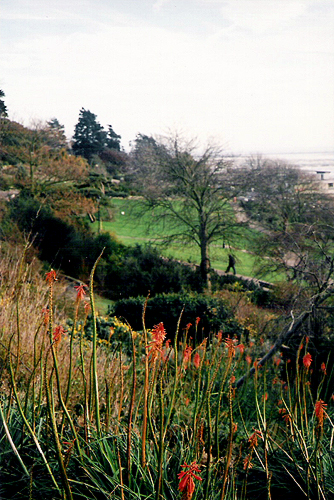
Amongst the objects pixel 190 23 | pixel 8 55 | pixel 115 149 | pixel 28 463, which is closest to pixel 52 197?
pixel 115 149

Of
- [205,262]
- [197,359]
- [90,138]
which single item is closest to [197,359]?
[197,359]

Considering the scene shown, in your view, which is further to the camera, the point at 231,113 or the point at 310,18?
the point at 231,113

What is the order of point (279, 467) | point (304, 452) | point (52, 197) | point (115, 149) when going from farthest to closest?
1. point (52, 197)
2. point (115, 149)
3. point (279, 467)
4. point (304, 452)

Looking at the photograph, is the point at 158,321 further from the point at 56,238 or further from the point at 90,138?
the point at 90,138

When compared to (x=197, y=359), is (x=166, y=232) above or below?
below

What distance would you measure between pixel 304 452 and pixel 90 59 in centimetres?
316

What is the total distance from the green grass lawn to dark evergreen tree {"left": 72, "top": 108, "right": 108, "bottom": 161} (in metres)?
2.39

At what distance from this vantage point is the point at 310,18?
10.3ft

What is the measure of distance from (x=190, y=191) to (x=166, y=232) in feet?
3.58

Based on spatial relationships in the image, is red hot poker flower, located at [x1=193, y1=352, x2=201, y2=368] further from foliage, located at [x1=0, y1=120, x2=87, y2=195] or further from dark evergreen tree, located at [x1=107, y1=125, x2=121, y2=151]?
foliage, located at [x1=0, y1=120, x2=87, y2=195]

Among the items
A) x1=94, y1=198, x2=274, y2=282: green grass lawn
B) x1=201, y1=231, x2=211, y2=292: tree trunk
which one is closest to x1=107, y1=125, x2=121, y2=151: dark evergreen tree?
x1=94, y1=198, x2=274, y2=282: green grass lawn

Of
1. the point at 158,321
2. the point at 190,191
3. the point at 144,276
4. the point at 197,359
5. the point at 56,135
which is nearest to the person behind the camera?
the point at 197,359

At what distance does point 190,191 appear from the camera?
1007 cm

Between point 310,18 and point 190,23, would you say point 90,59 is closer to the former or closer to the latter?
point 190,23
